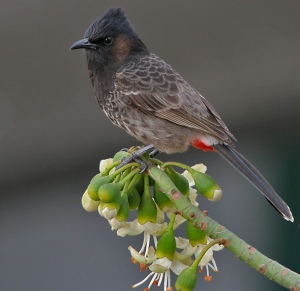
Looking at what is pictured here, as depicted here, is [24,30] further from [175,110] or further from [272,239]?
[175,110]

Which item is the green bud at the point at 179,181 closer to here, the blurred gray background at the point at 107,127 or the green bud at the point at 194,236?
the green bud at the point at 194,236

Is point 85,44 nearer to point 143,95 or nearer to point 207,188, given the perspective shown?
point 143,95

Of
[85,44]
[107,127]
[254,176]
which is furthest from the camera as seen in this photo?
[107,127]

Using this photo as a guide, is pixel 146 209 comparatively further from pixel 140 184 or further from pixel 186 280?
pixel 186 280

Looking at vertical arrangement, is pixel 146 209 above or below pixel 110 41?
below

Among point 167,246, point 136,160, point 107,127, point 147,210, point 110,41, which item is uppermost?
point 107,127

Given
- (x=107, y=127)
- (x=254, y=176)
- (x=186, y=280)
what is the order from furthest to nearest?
(x=107, y=127)
(x=254, y=176)
(x=186, y=280)

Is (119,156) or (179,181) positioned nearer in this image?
(179,181)

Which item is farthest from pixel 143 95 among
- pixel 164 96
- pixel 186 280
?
pixel 186 280

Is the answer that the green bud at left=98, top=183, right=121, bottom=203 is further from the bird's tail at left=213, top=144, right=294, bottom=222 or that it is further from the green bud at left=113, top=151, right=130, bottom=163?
the bird's tail at left=213, top=144, right=294, bottom=222

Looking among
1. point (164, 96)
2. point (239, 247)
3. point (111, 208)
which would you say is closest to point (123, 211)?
point (111, 208)

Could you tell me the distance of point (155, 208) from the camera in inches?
86.0

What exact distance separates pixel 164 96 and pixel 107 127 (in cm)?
319

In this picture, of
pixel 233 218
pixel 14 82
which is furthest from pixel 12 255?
pixel 233 218
